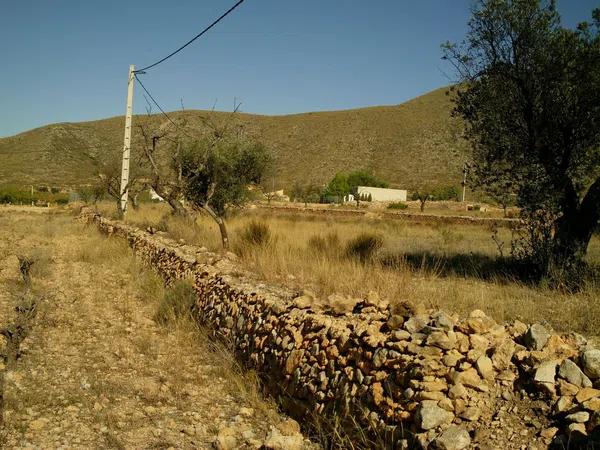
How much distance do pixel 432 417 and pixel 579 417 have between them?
0.85 metres

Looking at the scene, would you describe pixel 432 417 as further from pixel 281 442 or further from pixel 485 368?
pixel 281 442

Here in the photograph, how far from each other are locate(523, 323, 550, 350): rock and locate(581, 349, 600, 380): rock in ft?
1.07

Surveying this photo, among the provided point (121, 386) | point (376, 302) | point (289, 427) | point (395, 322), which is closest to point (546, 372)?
point (395, 322)

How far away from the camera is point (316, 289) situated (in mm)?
6559

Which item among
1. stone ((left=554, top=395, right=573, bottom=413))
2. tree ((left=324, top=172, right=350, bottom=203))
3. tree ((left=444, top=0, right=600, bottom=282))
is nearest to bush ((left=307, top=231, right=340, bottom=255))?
tree ((left=444, top=0, right=600, bottom=282))

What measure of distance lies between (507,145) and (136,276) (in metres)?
8.23

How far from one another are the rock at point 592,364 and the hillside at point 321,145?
209 ft

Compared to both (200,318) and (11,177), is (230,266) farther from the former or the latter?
(11,177)

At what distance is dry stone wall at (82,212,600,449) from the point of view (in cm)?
309

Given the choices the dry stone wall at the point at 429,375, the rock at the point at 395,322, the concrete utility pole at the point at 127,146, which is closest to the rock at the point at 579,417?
the dry stone wall at the point at 429,375

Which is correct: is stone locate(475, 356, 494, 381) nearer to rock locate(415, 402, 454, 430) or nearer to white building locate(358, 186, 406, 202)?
rock locate(415, 402, 454, 430)

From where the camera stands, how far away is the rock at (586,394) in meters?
3.00

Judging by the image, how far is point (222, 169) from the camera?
22.4 meters

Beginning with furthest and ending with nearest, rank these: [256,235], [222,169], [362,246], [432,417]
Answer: [222,169] < [256,235] < [362,246] < [432,417]
